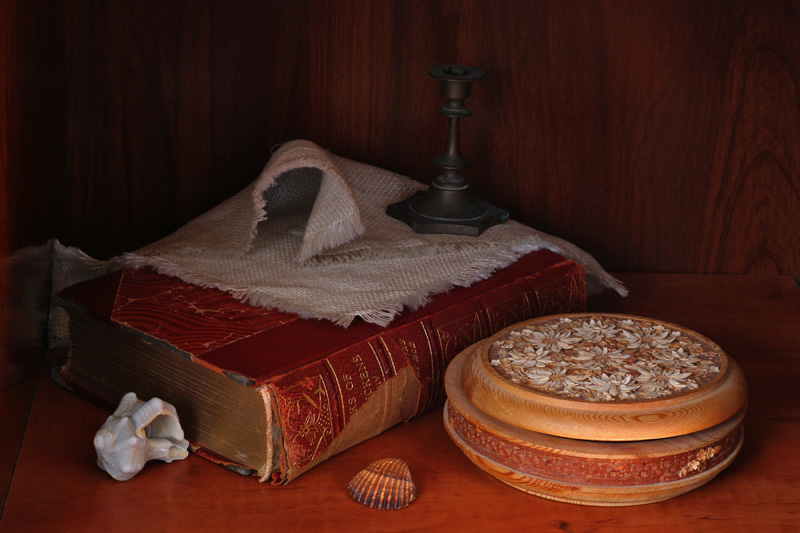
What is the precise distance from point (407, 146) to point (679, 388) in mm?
643

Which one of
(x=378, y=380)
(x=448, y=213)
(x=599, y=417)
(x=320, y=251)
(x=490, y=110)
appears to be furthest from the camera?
(x=490, y=110)

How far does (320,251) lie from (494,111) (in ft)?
1.27

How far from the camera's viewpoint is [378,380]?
862 millimetres

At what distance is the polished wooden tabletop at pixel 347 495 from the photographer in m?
0.75

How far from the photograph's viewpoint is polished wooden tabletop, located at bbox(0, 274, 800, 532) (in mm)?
751

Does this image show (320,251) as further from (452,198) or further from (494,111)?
(494,111)

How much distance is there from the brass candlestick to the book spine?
145 millimetres

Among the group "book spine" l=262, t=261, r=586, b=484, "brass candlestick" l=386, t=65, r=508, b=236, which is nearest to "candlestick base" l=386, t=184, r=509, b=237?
"brass candlestick" l=386, t=65, r=508, b=236

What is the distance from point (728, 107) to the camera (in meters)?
1.28

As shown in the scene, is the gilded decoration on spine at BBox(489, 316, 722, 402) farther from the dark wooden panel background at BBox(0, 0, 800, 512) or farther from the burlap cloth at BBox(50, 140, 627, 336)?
the dark wooden panel background at BBox(0, 0, 800, 512)

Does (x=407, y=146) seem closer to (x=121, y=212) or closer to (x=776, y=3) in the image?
(x=121, y=212)

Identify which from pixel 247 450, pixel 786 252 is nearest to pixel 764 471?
pixel 247 450

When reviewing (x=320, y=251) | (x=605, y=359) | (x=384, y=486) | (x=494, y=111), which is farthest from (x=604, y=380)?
(x=494, y=111)

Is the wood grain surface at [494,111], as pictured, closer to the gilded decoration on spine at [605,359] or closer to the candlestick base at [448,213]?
the candlestick base at [448,213]
